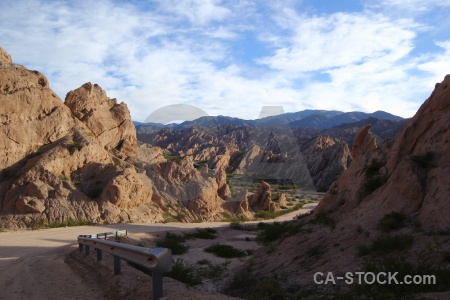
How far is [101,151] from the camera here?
88.9 ft

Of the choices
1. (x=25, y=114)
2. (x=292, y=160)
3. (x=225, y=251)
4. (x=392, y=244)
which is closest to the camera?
(x=392, y=244)

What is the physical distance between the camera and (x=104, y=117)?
31.0 m

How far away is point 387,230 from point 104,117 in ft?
87.0

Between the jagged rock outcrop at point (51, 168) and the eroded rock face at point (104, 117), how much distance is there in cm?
147

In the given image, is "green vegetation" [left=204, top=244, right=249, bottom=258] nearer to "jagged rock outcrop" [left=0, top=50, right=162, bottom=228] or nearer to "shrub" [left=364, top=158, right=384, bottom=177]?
"shrub" [left=364, top=158, right=384, bottom=177]

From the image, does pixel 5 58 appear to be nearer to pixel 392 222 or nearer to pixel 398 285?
pixel 392 222

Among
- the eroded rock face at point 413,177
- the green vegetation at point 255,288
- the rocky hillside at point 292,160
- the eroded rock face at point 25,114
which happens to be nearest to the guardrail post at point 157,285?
the green vegetation at point 255,288

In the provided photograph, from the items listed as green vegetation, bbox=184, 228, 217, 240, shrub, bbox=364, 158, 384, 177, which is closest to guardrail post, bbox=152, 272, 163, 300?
shrub, bbox=364, 158, 384, 177

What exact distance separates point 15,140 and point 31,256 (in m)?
14.6

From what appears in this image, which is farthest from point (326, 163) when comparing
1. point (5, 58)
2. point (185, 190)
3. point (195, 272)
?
point (195, 272)

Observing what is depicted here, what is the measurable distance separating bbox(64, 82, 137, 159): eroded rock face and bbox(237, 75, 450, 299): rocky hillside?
2145 centimetres

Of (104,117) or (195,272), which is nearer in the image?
(195,272)

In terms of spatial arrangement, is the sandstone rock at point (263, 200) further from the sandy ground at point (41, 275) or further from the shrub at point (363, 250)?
the shrub at point (363, 250)

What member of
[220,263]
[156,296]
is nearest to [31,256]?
[220,263]
